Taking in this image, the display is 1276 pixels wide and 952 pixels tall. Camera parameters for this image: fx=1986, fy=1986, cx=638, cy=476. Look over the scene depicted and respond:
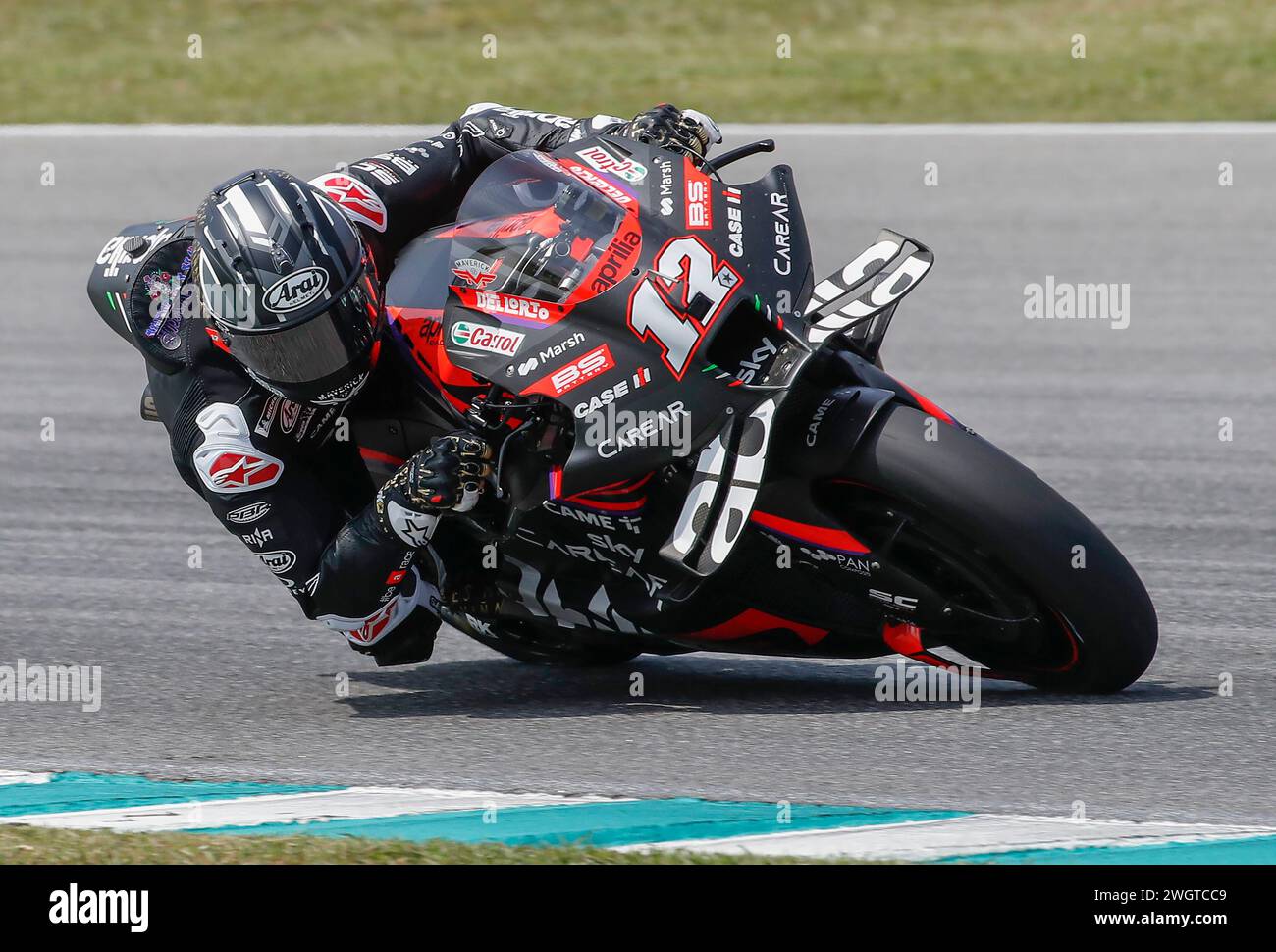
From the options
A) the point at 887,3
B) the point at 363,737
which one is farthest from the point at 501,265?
the point at 887,3

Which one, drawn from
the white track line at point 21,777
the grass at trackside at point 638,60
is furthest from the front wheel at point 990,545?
the grass at trackside at point 638,60

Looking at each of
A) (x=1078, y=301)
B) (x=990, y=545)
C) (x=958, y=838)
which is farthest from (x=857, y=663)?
(x=1078, y=301)

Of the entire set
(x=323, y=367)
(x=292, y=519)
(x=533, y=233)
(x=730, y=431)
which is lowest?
(x=292, y=519)

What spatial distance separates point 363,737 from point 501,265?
4.30 ft

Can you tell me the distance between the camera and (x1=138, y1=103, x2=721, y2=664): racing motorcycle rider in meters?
4.53

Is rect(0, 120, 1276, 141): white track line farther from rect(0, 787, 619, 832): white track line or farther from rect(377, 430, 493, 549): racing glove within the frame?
rect(0, 787, 619, 832): white track line

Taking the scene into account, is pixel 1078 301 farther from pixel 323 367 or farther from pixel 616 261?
pixel 323 367

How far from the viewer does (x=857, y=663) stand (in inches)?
219

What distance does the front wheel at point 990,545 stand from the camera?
14.3 ft

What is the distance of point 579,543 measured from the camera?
4.89 metres

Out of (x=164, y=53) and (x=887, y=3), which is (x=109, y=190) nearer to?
(x=164, y=53)

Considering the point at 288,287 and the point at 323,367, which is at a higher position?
the point at 288,287
